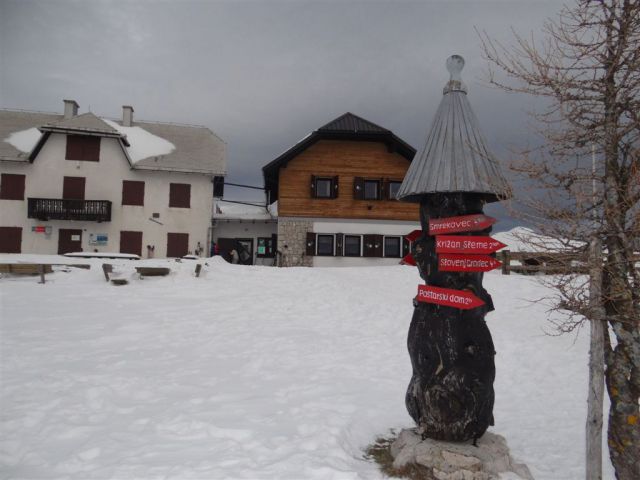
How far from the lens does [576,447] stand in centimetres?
547

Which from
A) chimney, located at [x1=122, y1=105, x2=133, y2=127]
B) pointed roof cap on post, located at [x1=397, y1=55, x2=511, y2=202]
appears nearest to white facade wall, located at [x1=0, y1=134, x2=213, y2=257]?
chimney, located at [x1=122, y1=105, x2=133, y2=127]

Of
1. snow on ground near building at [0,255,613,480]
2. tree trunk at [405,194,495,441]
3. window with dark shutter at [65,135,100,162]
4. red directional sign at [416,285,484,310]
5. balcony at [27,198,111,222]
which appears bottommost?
snow on ground near building at [0,255,613,480]

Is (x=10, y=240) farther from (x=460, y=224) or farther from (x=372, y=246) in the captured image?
(x=460, y=224)

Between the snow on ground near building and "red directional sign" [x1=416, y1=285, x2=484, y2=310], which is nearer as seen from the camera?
"red directional sign" [x1=416, y1=285, x2=484, y2=310]

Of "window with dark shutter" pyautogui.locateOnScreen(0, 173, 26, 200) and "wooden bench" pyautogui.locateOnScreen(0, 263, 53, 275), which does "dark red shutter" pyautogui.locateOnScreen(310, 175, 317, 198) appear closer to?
"wooden bench" pyautogui.locateOnScreen(0, 263, 53, 275)

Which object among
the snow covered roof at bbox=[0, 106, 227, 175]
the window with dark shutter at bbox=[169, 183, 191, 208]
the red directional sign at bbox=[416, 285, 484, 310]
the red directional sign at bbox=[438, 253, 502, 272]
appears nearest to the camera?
the red directional sign at bbox=[416, 285, 484, 310]

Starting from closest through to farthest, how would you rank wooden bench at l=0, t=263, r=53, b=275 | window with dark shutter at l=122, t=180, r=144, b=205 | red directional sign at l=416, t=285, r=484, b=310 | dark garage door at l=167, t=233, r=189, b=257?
red directional sign at l=416, t=285, r=484, b=310
wooden bench at l=0, t=263, r=53, b=275
window with dark shutter at l=122, t=180, r=144, b=205
dark garage door at l=167, t=233, r=189, b=257

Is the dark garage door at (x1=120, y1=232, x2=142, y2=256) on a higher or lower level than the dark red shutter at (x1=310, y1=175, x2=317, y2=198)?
lower

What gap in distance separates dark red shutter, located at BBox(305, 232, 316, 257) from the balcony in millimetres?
10461

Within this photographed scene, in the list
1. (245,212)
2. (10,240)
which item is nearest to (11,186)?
(10,240)

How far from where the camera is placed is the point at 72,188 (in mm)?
23328

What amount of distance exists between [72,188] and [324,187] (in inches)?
526

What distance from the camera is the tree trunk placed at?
4.43 m

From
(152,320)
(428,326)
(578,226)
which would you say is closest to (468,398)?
(428,326)
